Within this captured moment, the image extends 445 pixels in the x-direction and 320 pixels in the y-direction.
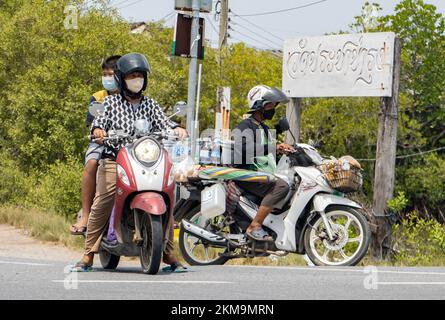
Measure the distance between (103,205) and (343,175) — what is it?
303cm

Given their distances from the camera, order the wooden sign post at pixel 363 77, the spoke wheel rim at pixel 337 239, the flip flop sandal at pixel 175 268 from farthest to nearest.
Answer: the wooden sign post at pixel 363 77, the spoke wheel rim at pixel 337 239, the flip flop sandal at pixel 175 268

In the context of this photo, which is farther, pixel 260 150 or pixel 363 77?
pixel 363 77

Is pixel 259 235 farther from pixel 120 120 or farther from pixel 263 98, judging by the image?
pixel 120 120

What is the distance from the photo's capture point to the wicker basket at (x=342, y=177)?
39.0ft

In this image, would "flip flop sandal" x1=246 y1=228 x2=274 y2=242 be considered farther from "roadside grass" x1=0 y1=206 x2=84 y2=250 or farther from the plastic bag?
"roadside grass" x1=0 y1=206 x2=84 y2=250

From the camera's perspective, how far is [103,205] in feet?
32.8

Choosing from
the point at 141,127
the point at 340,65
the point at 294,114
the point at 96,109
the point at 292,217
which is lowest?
the point at 292,217

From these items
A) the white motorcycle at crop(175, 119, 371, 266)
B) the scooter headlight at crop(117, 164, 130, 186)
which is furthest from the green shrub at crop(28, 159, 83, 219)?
the scooter headlight at crop(117, 164, 130, 186)

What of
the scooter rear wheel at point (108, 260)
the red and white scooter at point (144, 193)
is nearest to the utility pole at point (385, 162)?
the scooter rear wheel at point (108, 260)

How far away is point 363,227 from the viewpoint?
1157 cm

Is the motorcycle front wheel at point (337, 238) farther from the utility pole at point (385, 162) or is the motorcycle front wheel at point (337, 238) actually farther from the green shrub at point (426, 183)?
the green shrub at point (426, 183)

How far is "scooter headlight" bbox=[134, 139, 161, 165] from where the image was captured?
9.46m

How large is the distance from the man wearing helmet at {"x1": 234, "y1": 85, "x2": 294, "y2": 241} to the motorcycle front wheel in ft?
1.58

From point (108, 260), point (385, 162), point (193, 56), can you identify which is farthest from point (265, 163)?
point (193, 56)
